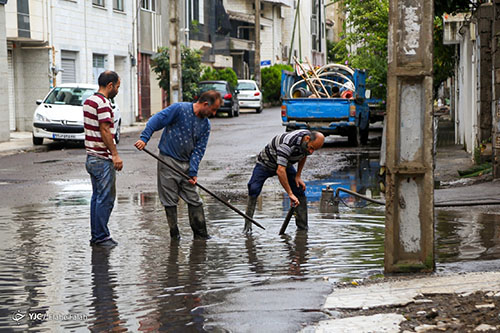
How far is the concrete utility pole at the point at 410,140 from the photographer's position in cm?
726

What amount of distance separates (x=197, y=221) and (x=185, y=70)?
3110 cm

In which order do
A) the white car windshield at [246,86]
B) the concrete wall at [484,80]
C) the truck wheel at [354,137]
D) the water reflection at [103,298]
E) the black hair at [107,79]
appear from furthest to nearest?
the white car windshield at [246,86]
the truck wheel at [354,137]
the concrete wall at [484,80]
the black hair at [107,79]
the water reflection at [103,298]

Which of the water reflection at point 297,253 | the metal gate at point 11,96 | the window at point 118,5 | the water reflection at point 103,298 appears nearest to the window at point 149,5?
the window at point 118,5

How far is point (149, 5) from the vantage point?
4262 cm

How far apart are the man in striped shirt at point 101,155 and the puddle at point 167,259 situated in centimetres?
30

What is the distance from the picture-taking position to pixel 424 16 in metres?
7.23

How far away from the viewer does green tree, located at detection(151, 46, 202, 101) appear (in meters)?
40.4

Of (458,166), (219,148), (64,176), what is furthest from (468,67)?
(64,176)

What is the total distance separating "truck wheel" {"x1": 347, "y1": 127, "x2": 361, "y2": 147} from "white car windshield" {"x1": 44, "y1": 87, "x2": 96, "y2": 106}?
24.0ft

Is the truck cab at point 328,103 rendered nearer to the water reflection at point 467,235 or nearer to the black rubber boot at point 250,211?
the water reflection at point 467,235

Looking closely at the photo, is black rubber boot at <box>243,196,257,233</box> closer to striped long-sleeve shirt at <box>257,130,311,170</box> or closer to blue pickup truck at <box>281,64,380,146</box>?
striped long-sleeve shirt at <box>257,130,311,170</box>

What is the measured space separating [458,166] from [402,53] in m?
11.1

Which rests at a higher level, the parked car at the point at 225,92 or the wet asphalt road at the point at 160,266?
the parked car at the point at 225,92

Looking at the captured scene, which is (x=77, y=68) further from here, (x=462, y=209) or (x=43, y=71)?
(x=462, y=209)
